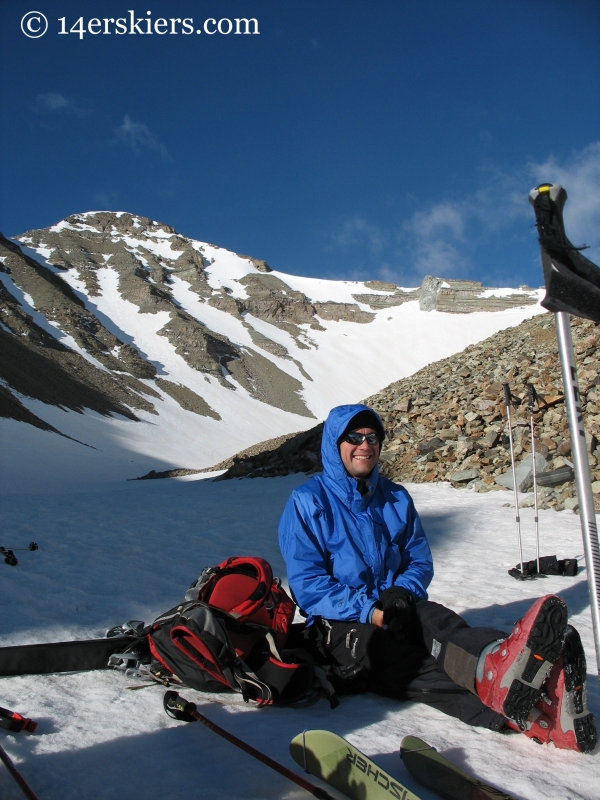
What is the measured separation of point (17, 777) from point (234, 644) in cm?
103

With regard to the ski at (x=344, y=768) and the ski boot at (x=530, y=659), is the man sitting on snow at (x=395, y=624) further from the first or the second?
the ski at (x=344, y=768)

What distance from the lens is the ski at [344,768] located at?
1833 millimetres

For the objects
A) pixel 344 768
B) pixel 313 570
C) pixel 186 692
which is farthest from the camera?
pixel 313 570

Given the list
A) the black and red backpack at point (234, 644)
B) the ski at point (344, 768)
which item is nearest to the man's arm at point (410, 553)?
the black and red backpack at point (234, 644)

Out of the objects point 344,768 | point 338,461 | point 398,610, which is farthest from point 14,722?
point 338,461

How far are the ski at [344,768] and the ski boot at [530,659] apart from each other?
0.60 meters

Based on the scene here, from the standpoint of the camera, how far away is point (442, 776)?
76.6 inches

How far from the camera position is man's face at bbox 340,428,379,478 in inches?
119

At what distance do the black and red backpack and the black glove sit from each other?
0.46m

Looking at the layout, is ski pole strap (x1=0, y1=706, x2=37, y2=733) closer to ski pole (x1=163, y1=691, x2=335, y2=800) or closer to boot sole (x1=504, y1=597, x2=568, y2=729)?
ski pole (x1=163, y1=691, x2=335, y2=800)

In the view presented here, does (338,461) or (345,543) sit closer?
(345,543)

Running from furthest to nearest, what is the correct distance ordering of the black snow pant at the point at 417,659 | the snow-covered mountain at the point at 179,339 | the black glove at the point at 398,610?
the snow-covered mountain at the point at 179,339 < the black glove at the point at 398,610 < the black snow pant at the point at 417,659

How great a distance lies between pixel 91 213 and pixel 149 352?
74.8 metres

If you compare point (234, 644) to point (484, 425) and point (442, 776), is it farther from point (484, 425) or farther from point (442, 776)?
point (484, 425)
